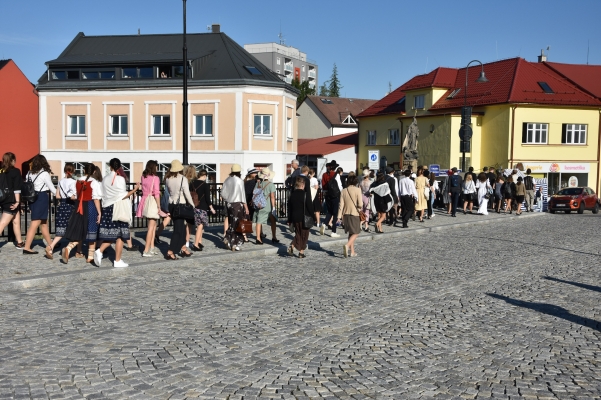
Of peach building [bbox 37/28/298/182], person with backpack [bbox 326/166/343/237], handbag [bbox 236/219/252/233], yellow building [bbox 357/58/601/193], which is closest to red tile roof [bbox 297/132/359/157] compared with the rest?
yellow building [bbox 357/58/601/193]

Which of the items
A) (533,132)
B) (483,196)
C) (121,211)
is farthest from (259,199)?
(533,132)

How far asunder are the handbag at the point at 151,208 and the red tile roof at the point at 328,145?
168 feet

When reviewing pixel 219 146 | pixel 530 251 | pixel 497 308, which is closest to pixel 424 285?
pixel 497 308

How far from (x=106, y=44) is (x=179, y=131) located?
30.9ft

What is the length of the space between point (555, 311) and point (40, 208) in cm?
904

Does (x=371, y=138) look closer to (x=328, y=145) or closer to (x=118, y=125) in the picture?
(x=328, y=145)

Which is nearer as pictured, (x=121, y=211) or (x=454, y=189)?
(x=121, y=211)

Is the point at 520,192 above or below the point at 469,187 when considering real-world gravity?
below

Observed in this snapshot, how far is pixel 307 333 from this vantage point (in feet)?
24.8

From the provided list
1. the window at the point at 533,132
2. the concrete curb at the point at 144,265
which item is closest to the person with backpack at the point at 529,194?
the concrete curb at the point at 144,265

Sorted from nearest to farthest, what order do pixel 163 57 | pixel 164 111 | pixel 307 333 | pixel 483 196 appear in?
1. pixel 307 333
2. pixel 483 196
3. pixel 164 111
4. pixel 163 57

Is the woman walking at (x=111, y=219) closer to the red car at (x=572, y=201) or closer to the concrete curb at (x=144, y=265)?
the concrete curb at (x=144, y=265)

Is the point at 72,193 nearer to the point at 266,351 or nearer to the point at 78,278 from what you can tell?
the point at 78,278

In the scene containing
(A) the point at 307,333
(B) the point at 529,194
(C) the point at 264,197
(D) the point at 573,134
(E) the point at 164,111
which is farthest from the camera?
(D) the point at 573,134
